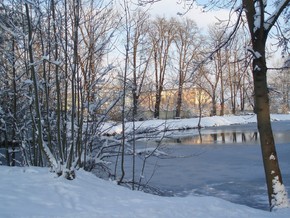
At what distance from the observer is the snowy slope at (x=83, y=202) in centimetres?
448

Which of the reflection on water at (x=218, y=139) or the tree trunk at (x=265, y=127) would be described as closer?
the tree trunk at (x=265, y=127)

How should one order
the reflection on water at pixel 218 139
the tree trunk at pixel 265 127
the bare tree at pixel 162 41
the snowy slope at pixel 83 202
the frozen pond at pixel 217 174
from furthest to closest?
the bare tree at pixel 162 41, the reflection on water at pixel 218 139, the frozen pond at pixel 217 174, the tree trunk at pixel 265 127, the snowy slope at pixel 83 202

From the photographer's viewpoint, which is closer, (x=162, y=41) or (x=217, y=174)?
(x=217, y=174)

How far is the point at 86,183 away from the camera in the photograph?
6.00 metres

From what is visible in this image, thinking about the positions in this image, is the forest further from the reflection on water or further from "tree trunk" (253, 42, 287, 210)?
the reflection on water

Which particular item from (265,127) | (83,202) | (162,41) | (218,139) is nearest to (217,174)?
(265,127)

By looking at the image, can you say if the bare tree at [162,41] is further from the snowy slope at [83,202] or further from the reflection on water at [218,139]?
the snowy slope at [83,202]

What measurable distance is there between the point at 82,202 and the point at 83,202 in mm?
13

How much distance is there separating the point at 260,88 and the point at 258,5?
1545mm

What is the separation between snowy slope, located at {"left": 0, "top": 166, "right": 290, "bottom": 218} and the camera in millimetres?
4477

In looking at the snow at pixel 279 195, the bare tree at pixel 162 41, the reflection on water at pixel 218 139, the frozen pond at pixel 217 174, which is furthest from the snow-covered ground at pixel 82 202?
the bare tree at pixel 162 41

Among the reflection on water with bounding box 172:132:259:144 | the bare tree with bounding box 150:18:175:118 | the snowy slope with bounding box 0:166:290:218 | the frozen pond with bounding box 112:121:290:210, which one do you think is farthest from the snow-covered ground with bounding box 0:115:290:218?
the bare tree with bounding box 150:18:175:118

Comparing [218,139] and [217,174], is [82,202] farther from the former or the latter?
[218,139]

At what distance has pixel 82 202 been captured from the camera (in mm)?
4984
